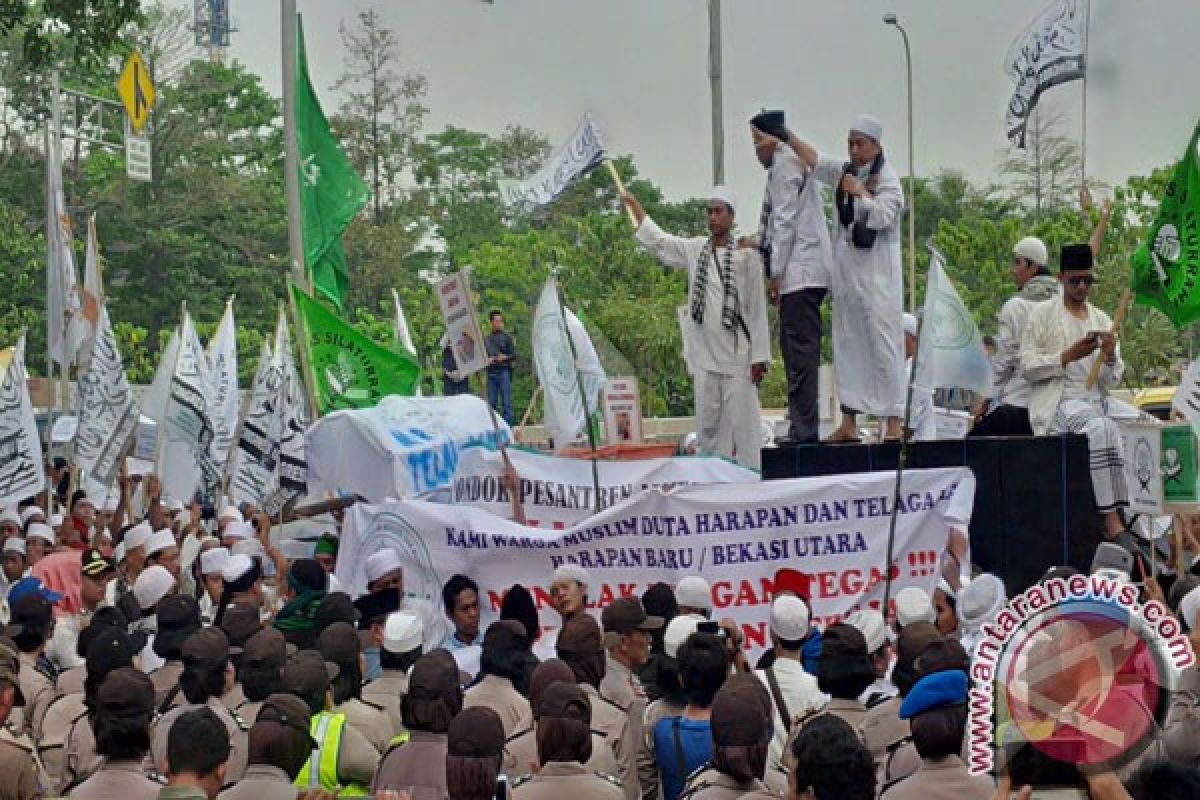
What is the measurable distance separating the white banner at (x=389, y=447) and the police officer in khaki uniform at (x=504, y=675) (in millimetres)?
5895

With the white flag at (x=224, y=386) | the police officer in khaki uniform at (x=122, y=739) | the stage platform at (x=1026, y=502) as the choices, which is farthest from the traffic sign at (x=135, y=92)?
the police officer in khaki uniform at (x=122, y=739)

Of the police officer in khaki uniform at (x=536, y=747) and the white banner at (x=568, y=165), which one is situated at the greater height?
the white banner at (x=568, y=165)

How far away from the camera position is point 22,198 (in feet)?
156

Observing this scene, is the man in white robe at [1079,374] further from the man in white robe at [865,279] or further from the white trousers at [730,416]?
the white trousers at [730,416]

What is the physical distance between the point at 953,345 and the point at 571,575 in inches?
104

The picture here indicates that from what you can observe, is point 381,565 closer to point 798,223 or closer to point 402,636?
point 402,636

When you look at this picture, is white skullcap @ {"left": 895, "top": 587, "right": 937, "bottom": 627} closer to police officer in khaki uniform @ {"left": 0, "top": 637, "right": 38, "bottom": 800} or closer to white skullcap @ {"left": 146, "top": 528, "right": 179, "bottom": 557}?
police officer in khaki uniform @ {"left": 0, "top": 637, "right": 38, "bottom": 800}

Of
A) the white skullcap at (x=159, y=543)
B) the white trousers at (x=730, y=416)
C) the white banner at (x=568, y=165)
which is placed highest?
the white banner at (x=568, y=165)

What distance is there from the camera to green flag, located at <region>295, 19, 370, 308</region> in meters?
19.6

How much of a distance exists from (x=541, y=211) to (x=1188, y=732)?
11.2 metres

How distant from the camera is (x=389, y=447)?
1406 cm

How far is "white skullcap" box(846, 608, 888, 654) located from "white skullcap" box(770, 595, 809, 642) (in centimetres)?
17

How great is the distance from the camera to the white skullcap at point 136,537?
41.9 ft

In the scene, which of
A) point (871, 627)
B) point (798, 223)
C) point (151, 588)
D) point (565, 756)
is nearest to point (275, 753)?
point (565, 756)
